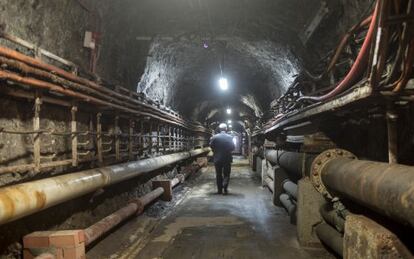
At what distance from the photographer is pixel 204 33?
9.35m

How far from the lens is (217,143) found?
1050cm

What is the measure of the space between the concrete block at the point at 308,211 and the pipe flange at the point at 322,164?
0.93 ft

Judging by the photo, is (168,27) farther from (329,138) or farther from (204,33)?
(329,138)

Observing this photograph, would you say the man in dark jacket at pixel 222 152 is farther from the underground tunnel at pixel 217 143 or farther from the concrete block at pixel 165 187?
the concrete block at pixel 165 187

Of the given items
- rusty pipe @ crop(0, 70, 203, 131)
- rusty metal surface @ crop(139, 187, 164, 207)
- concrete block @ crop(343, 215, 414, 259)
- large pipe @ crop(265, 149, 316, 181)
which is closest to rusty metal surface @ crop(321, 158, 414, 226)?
concrete block @ crop(343, 215, 414, 259)

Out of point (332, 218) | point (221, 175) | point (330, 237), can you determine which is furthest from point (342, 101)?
point (221, 175)

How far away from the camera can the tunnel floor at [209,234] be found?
4.87 m

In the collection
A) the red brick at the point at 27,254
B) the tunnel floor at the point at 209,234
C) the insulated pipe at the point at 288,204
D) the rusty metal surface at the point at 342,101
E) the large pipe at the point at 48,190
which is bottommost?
the tunnel floor at the point at 209,234

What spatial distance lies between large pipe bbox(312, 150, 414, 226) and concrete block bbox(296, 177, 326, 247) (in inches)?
35.5

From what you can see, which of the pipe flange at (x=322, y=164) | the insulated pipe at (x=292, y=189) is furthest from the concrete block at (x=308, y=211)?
the insulated pipe at (x=292, y=189)

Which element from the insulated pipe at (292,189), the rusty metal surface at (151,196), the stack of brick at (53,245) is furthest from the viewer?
the rusty metal surface at (151,196)

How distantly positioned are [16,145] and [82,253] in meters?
1.38

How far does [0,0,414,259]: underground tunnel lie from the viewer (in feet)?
10.1

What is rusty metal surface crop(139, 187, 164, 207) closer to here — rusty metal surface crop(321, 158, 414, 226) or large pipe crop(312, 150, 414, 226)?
large pipe crop(312, 150, 414, 226)
